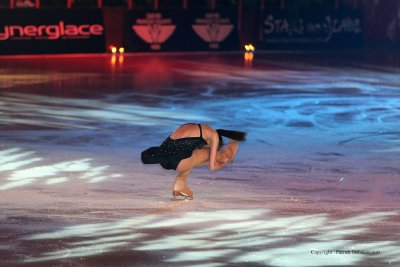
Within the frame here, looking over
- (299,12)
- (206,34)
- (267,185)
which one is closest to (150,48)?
(206,34)

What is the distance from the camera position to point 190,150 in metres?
10.1

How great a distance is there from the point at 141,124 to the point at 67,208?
6.85 m

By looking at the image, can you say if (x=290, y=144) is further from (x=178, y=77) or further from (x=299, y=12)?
(x=299, y=12)

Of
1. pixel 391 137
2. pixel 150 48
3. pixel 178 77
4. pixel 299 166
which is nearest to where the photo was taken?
pixel 299 166

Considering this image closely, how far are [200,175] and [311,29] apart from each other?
82.7 feet

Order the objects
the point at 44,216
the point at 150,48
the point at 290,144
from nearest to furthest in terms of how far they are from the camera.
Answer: the point at 44,216
the point at 290,144
the point at 150,48

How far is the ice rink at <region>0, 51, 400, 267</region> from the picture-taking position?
836 cm

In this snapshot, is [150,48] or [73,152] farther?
[150,48]

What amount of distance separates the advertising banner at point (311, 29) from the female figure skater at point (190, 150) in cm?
2587

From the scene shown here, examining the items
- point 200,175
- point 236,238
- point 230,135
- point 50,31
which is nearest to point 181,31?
point 50,31

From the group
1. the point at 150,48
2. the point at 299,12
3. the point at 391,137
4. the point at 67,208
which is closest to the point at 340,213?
the point at 67,208

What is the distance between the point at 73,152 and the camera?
1358 centimetres

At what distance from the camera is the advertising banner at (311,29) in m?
35.8

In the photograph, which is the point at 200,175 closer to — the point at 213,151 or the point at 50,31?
the point at 213,151
